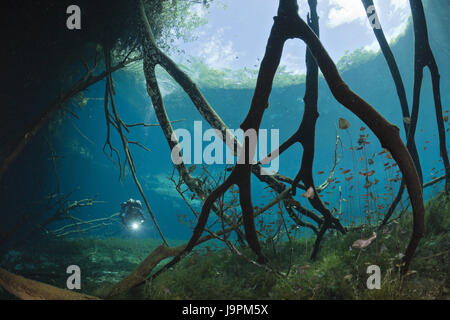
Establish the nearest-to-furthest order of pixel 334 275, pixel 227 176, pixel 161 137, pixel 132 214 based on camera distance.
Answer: pixel 334 275 → pixel 227 176 → pixel 132 214 → pixel 161 137

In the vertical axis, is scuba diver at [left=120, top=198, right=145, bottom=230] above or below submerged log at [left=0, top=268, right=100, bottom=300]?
above

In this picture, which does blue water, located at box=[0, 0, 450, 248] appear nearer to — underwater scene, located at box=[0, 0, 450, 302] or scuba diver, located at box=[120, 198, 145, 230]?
underwater scene, located at box=[0, 0, 450, 302]

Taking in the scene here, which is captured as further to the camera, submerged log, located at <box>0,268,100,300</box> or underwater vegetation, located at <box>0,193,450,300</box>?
underwater vegetation, located at <box>0,193,450,300</box>

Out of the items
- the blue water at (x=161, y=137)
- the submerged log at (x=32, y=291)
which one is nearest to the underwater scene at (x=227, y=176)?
the submerged log at (x=32, y=291)

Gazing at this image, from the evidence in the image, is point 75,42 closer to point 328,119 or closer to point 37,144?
point 37,144

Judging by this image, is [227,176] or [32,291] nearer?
[32,291]

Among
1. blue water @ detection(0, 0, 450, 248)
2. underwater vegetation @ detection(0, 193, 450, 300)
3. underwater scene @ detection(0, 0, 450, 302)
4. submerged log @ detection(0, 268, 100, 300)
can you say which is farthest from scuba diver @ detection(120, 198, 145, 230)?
submerged log @ detection(0, 268, 100, 300)

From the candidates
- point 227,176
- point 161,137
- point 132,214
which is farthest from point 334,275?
point 161,137

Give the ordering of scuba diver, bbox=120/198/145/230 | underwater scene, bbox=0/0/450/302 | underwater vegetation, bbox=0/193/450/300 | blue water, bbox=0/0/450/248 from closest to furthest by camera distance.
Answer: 1. underwater scene, bbox=0/0/450/302
2. underwater vegetation, bbox=0/193/450/300
3. scuba diver, bbox=120/198/145/230
4. blue water, bbox=0/0/450/248

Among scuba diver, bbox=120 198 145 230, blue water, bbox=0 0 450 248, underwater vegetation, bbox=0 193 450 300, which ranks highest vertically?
blue water, bbox=0 0 450 248

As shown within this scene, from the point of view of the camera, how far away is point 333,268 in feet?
8.86

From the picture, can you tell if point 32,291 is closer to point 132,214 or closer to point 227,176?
point 227,176
